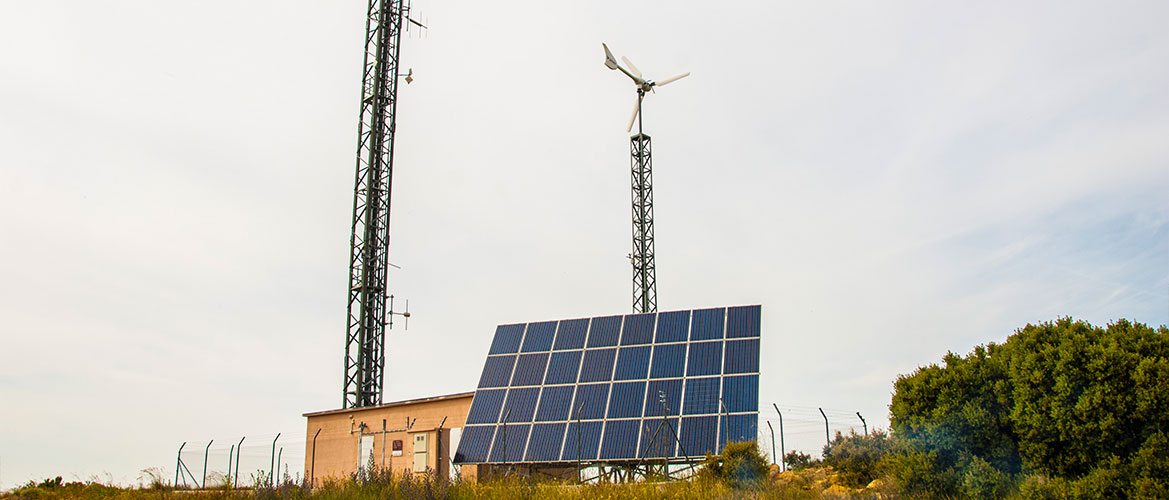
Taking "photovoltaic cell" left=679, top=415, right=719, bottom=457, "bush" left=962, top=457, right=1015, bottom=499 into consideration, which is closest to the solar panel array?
"photovoltaic cell" left=679, top=415, right=719, bottom=457

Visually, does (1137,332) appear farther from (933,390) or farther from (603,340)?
(603,340)

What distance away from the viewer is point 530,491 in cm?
1894

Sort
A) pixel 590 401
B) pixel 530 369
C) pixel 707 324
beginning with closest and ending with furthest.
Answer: pixel 590 401, pixel 707 324, pixel 530 369

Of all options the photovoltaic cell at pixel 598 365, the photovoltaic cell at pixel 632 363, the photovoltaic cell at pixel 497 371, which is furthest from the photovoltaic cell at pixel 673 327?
the photovoltaic cell at pixel 497 371

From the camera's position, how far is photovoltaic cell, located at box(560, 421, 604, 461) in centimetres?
2578

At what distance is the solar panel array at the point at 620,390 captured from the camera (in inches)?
988

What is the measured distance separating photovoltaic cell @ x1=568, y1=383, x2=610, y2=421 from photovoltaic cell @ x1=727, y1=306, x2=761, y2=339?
4.57 metres

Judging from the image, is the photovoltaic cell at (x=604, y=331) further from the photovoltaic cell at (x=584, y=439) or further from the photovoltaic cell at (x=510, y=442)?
the photovoltaic cell at (x=510, y=442)

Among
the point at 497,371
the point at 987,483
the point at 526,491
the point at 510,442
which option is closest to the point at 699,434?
the point at 510,442

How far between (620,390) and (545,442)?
9.74 ft

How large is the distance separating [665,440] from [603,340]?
6.11 m

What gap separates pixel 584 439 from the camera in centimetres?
2617

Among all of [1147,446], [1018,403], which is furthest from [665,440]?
[1147,446]

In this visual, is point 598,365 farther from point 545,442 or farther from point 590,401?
point 545,442
